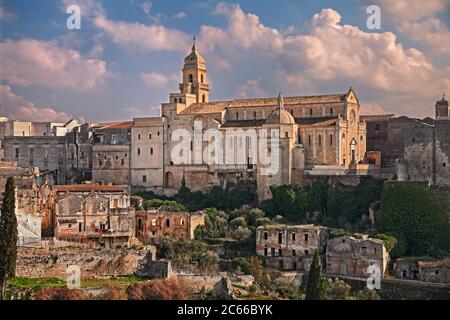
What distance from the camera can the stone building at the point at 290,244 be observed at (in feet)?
93.9

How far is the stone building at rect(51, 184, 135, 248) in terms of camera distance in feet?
92.9

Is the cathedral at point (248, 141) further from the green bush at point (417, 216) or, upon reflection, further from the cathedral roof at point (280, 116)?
the green bush at point (417, 216)

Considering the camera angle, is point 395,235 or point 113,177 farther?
point 113,177

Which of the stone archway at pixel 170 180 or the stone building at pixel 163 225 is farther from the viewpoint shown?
the stone archway at pixel 170 180

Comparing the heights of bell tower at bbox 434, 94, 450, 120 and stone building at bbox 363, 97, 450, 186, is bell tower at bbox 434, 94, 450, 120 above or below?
above

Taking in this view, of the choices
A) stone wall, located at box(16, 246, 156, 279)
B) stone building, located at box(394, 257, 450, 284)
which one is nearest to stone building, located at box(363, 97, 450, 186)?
stone building, located at box(394, 257, 450, 284)

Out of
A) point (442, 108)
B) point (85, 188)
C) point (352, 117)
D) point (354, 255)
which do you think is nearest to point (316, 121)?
point (352, 117)

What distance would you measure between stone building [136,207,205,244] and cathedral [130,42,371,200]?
453 cm

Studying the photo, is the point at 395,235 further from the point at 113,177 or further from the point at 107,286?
the point at 113,177

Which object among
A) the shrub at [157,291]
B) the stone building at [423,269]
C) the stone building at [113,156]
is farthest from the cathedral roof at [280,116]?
the shrub at [157,291]

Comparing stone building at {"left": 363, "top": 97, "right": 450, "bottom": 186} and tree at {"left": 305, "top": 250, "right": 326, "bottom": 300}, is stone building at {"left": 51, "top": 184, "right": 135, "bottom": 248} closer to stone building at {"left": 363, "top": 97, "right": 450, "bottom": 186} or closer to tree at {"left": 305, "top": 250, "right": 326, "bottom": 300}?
tree at {"left": 305, "top": 250, "right": 326, "bottom": 300}

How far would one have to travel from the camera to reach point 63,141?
40.7 m
